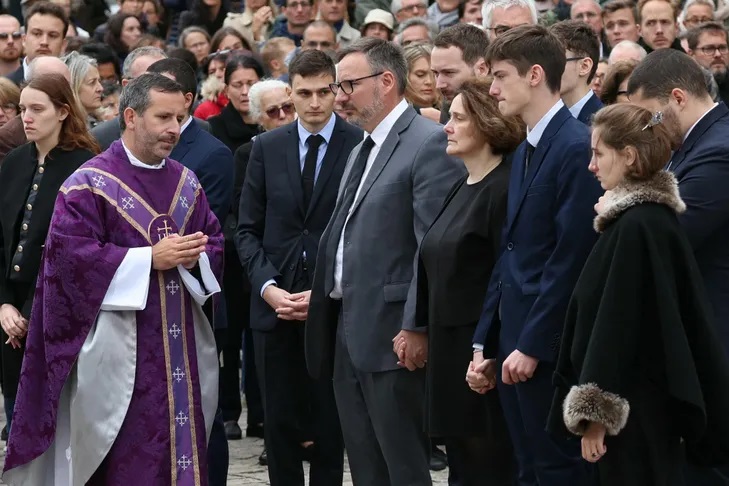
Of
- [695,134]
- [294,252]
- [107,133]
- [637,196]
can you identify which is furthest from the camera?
[107,133]

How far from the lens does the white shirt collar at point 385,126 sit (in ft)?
21.7

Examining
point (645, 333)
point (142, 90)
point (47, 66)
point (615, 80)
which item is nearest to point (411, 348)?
point (645, 333)

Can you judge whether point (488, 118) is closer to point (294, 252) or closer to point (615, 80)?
point (294, 252)

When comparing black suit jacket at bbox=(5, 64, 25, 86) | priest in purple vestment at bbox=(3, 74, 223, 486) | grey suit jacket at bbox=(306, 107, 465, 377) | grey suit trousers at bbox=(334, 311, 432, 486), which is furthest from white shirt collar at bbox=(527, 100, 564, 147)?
black suit jacket at bbox=(5, 64, 25, 86)

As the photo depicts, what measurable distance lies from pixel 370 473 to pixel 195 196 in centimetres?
163

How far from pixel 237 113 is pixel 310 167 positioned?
238 cm

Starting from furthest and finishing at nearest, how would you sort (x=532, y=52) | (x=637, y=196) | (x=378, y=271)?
(x=378, y=271) → (x=532, y=52) → (x=637, y=196)

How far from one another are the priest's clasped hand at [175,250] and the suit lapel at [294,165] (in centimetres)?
101

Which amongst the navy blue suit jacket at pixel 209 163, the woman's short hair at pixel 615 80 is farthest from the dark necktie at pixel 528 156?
the navy blue suit jacket at pixel 209 163

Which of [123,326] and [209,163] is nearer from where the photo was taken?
[123,326]

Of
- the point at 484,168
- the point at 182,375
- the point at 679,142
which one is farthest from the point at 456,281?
the point at 182,375

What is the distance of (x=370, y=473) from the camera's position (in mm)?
6512

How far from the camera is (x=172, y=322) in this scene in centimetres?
676

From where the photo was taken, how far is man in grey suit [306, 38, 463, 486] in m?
6.30
